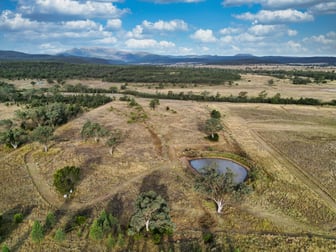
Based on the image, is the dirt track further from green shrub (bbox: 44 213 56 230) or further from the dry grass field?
green shrub (bbox: 44 213 56 230)

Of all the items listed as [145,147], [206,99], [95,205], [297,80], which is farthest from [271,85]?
[95,205]

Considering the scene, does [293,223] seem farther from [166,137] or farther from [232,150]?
[166,137]

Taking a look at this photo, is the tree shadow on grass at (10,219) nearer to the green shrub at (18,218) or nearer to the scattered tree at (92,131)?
the green shrub at (18,218)

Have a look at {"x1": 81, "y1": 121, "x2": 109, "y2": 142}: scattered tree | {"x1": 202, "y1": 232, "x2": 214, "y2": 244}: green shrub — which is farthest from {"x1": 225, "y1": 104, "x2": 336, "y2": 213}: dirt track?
{"x1": 81, "y1": 121, "x2": 109, "y2": 142}: scattered tree

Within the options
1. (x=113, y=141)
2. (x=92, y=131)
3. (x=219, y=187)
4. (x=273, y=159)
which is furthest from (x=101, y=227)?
(x=273, y=159)

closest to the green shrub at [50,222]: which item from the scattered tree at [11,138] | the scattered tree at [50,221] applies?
the scattered tree at [50,221]

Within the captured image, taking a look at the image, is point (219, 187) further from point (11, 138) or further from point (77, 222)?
point (11, 138)
